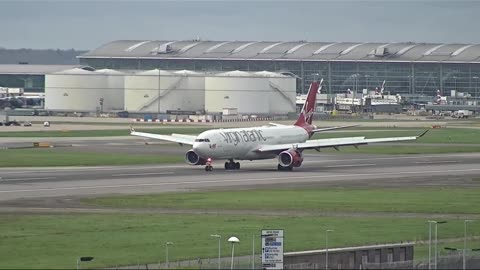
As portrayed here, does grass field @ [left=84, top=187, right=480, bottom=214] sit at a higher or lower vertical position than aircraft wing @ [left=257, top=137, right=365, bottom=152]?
lower

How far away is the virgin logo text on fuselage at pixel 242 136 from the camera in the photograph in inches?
4582

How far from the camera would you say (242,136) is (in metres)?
118

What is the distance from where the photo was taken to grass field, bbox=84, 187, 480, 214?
8331cm

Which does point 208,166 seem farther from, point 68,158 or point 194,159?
point 68,158

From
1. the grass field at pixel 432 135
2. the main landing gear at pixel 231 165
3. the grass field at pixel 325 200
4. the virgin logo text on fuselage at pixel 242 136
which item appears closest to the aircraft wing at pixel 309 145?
the virgin logo text on fuselage at pixel 242 136

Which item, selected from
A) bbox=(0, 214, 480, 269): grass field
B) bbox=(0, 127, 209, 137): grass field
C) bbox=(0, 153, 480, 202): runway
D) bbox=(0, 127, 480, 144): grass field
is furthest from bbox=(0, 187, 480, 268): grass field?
bbox=(0, 127, 209, 137): grass field

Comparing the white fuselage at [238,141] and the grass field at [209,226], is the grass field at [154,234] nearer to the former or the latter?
the grass field at [209,226]

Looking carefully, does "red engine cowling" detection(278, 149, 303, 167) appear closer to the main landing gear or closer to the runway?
the runway

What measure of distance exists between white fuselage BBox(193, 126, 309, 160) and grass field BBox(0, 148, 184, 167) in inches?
450

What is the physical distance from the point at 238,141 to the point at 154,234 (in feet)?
161

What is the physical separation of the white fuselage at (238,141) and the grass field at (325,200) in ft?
65.1

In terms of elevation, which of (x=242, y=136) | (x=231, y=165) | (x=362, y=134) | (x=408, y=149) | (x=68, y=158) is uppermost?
(x=242, y=136)

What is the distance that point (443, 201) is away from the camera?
3487 inches

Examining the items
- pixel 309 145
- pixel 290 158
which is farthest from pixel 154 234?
pixel 309 145
